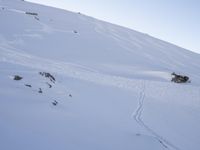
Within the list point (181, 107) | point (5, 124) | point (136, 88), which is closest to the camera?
point (5, 124)

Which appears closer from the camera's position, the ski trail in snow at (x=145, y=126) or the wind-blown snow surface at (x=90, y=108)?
the wind-blown snow surface at (x=90, y=108)

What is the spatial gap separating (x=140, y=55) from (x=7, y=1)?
18.6 metres

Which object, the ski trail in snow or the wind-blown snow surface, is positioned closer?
the wind-blown snow surface

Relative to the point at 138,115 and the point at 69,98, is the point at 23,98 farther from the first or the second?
the point at 138,115

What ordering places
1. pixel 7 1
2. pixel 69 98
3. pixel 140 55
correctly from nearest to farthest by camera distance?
pixel 69 98, pixel 140 55, pixel 7 1

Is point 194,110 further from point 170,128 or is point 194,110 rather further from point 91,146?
point 91,146

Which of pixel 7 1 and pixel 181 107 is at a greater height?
pixel 7 1

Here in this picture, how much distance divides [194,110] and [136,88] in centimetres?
310

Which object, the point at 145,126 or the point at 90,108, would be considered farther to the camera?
the point at 90,108

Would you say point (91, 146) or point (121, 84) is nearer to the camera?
point (91, 146)

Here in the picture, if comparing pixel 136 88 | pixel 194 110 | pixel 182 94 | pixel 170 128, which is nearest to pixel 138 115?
pixel 170 128

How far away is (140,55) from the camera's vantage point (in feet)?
79.4

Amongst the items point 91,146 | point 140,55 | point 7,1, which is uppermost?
point 7,1

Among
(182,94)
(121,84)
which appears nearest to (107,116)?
(121,84)
